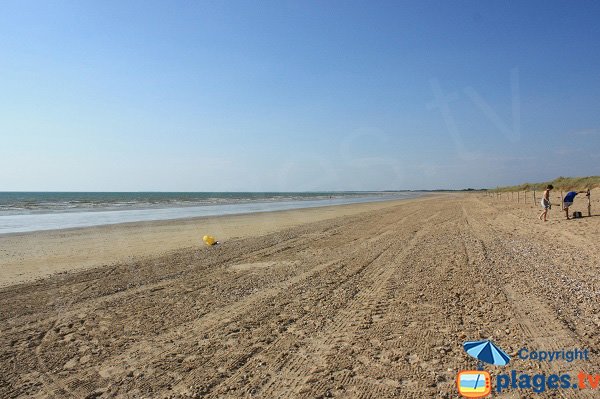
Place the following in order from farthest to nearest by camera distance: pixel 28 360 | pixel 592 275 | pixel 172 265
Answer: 1. pixel 172 265
2. pixel 592 275
3. pixel 28 360

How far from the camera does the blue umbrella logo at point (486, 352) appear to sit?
3.89 metres

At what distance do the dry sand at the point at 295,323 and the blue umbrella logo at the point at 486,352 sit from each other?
10cm

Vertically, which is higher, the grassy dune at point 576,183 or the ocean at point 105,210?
the grassy dune at point 576,183

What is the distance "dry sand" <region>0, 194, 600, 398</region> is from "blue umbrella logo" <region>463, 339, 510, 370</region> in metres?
0.10

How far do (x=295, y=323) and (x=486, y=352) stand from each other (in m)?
2.48

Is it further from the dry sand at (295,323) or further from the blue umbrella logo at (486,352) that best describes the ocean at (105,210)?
the blue umbrella logo at (486,352)

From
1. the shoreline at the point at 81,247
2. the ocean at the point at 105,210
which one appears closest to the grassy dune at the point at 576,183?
the ocean at the point at 105,210

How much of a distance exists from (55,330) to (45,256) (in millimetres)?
7863

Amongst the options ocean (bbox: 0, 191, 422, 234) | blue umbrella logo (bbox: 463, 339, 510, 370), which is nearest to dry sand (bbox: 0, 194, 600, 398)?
blue umbrella logo (bbox: 463, 339, 510, 370)

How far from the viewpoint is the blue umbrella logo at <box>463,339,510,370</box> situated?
3.89 m

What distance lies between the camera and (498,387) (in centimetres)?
345

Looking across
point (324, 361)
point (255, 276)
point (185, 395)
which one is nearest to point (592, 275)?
point (324, 361)

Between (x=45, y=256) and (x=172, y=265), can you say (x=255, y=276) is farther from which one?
(x=45, y=256)

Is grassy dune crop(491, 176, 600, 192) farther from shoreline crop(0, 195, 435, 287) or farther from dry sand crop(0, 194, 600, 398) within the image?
shoreline crop(0, 195, 435, 287)
